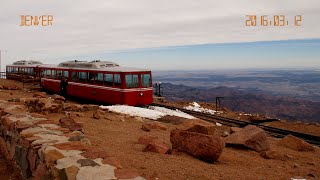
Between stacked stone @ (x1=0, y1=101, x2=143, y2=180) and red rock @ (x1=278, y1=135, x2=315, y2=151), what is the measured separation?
7.56 meters

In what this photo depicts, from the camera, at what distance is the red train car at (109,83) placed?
2023 cm

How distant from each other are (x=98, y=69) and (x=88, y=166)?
1784 cm

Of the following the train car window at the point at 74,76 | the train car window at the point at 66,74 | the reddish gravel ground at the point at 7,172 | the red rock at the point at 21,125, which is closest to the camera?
the reddish gravel ground at the point at 7,172

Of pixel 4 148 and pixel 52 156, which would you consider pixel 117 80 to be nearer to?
pixel 4 148

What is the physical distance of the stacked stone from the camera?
452 centimetres

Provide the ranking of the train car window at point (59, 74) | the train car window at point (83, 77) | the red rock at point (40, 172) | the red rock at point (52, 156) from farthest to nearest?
the train car window at point (59, 74)
the train car window at point (83, 77)
the red rock at point (40, 172)
the red rock at point (52, 156)

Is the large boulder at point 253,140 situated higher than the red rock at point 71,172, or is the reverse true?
the red rock at point 71,172

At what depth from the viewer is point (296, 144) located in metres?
11.3

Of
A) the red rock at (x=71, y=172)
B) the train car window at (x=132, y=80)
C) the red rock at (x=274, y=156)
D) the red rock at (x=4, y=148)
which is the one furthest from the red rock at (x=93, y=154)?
the train car window at (x=132, y=80)

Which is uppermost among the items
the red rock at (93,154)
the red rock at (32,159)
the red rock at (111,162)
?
the red rock at (93,154)

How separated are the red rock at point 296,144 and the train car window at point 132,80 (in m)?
11.0

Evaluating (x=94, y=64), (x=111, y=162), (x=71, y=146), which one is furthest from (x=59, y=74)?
(x=111, y=162)

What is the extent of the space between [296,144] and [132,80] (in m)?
11.7

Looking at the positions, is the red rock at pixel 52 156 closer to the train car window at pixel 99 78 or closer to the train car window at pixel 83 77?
the train car window at pixel 99 78
